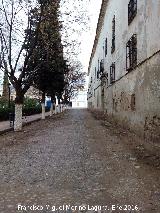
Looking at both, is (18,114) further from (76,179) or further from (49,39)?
(76,179)

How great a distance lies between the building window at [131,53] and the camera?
14727mm

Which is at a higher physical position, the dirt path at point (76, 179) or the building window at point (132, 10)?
the building window at point (132, 10)

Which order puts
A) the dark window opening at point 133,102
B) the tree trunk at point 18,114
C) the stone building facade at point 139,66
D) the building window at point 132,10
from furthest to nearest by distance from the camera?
the tree trunk at point 18,114 → the building window at point 132,10 → the dark window opening at point 133,102 → the stone building facade at point 139,66

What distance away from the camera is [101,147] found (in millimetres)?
11406

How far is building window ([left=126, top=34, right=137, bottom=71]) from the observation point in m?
14.7

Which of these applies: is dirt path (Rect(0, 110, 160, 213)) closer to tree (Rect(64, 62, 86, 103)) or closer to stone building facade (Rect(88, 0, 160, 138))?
stone building facade (Rect(88, 0, 160, 138))

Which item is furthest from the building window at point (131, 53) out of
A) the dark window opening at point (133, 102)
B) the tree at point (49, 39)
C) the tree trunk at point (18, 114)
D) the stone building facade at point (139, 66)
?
the tree trunk at point (18, 114)

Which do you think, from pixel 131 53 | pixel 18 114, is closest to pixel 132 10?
pixel 131 53

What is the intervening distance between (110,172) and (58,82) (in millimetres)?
24048

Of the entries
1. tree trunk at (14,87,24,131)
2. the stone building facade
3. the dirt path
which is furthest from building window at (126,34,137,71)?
tree trunk at (14,87,24,131)

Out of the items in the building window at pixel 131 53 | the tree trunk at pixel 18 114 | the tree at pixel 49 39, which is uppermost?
the tree at pixel 49 39

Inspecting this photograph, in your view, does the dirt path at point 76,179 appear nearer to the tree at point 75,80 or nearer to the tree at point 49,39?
the tree at point 49,39

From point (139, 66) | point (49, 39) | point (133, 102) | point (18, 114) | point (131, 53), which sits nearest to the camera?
point (139, 66)

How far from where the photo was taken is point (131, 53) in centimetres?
1561
